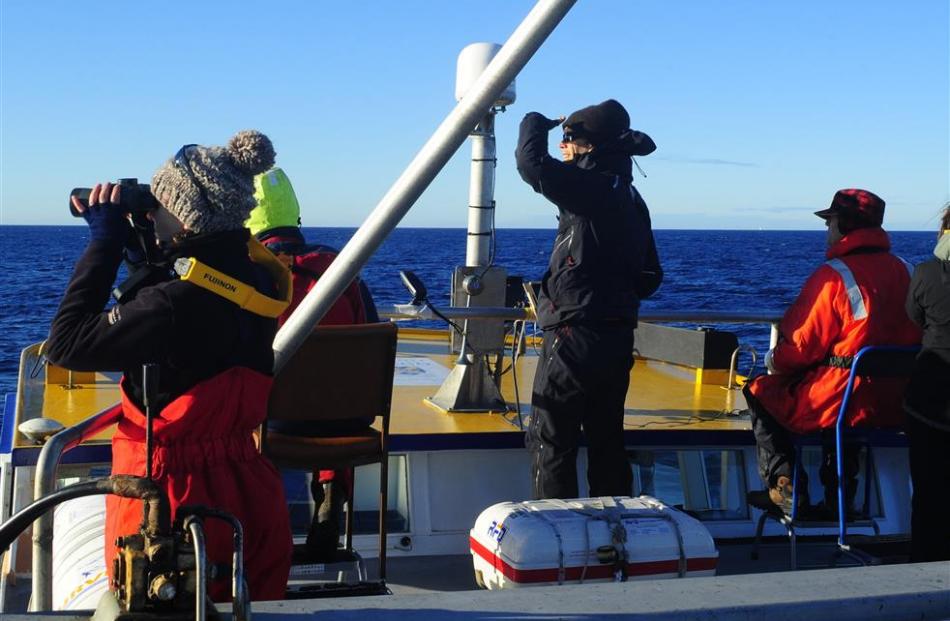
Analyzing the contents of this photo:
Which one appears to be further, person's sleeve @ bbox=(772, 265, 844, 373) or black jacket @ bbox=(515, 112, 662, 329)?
person's sleeve @ bbox=(772, 265, 844, 373)

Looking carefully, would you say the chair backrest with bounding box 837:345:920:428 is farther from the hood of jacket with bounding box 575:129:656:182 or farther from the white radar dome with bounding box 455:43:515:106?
the white radar dome with bounding box 455:43:515:106

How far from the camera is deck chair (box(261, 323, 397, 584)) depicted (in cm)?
394

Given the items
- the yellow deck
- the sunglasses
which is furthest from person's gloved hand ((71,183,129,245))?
the yellow deck

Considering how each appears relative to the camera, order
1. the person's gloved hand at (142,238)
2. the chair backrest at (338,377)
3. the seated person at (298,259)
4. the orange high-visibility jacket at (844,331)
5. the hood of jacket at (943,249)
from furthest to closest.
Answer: the orange high-visibility jacket at (844,331) → the hood of jacket at (943,249) → the seated person at (298,259) → the chair backrest at (338,377) → the person's gloved hand at (142,238)

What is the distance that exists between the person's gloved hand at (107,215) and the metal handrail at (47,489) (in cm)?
52

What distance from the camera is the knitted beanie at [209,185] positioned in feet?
8.69

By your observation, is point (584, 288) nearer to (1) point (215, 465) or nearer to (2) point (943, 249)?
(2) point (943, 249)

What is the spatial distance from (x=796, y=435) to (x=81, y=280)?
3.16 meters

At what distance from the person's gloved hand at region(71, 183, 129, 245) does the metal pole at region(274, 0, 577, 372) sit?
46cm

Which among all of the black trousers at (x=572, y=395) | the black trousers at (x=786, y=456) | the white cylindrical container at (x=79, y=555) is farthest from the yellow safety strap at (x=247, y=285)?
the black trousers at (x=786, y=456)

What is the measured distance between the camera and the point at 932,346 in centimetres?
420

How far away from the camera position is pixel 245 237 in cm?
276

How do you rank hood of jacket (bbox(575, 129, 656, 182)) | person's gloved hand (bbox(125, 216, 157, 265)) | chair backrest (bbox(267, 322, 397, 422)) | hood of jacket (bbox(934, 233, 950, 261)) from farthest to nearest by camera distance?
hood of jacket (bbox(575, 129, 656, 182)), hood of jacket (bbox(934, 233, 950, 261)), chair backrest (bbox(267, 322, 397, 422)), person's gloved hand (bbox(125, 216, 157, 265))

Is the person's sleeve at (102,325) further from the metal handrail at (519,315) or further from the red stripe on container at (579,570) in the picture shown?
the metal handrail at (519,315)
